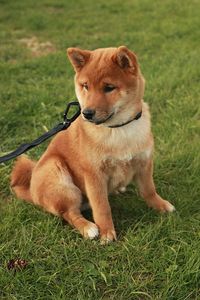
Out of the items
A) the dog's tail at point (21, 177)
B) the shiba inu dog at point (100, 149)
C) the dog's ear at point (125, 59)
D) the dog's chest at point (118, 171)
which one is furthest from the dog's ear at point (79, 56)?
the dog's tail at point (21, 177)

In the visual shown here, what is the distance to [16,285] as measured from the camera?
2.67 m

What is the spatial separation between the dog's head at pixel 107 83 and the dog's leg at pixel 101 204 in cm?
38

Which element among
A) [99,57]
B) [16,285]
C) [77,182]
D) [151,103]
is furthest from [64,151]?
[151,103]

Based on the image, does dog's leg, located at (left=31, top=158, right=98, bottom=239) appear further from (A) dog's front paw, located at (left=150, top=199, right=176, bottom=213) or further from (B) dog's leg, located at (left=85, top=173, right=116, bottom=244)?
(A) dog's front paw, located at (left=150, top=199, right=176, bottom=213)

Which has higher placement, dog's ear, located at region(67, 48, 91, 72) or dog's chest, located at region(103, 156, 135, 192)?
dog's ear, located at region(67, 48, 91, 72)

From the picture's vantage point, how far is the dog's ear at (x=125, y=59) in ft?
8.79

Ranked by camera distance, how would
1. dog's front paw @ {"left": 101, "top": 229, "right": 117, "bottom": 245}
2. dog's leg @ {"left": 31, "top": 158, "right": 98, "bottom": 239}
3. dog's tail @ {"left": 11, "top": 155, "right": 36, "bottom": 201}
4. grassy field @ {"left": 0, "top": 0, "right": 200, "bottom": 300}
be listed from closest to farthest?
grassy field @ {"left": 0, "top": 0, "right": 200, "bottom": 300} → dog's front paw @ {"left": 101, "top": 229, "right": 117, "bottom": 245} → dog's leg @ {"left": 31, "top": 158, "right": 98, "bottom": 239} → dog's tail @ {"left": 11, "top": 155, "right": 36, "bottom": 201}

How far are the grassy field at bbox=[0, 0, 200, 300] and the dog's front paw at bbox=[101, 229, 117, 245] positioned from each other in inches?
1.6

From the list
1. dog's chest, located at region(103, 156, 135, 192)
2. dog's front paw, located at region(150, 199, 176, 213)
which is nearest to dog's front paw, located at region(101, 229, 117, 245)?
dog's chest, located at region(103, 156, 135, 192)

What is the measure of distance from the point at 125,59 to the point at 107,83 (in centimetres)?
17

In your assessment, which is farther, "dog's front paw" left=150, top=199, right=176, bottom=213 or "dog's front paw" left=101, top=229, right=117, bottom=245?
"dog's front paw" left=150, top=199, right=176, bottom=213

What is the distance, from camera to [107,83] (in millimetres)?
2721

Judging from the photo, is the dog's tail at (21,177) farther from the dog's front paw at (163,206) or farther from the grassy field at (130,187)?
the dog's front paw at (163,206)

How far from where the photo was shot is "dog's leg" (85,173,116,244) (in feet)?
Result: 9.68
